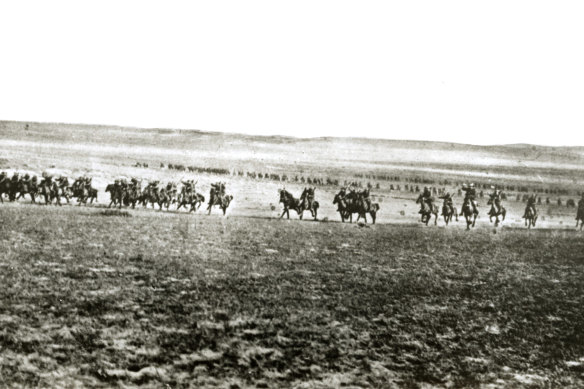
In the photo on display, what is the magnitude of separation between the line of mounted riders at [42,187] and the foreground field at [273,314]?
8858 millimetres

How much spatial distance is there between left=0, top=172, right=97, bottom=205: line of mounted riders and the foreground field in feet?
29.1

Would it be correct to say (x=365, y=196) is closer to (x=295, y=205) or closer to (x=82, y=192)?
(x=295, y=205)

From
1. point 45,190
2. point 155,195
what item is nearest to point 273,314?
point 155,195

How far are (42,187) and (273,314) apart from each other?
841 inches

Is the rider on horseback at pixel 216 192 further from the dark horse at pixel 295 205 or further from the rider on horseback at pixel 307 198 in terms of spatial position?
the rider on horseback at pixel 307 198

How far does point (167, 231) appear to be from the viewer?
19375mm

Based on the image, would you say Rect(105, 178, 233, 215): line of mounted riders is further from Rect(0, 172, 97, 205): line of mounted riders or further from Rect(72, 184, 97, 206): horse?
Rect(0, 172, 97, 205): line of mounted riders

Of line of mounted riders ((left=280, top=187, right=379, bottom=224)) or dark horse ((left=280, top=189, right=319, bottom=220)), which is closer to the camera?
line of mounted riders ((left=280, top=187, right=379, bottom=224))

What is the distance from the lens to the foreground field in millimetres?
7168

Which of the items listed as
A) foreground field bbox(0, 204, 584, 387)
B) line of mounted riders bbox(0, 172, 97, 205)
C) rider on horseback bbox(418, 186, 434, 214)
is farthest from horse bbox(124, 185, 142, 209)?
rider on horseback bbox(418, 186, 434, 214)

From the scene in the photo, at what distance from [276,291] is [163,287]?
7.82ft

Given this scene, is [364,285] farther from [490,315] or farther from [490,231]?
[490,231]

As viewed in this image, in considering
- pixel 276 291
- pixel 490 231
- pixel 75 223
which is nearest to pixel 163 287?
pixel 276 291

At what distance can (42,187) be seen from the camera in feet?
87.8
